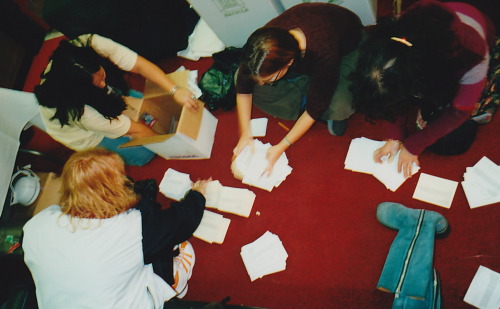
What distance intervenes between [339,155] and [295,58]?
2.68 feet

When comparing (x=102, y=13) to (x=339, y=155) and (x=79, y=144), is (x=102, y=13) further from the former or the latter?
(x=339, y=155)

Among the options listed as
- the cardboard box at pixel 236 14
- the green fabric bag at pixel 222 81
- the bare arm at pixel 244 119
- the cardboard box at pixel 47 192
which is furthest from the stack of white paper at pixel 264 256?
the cardboard box at pixel 236 14

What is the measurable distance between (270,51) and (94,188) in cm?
94

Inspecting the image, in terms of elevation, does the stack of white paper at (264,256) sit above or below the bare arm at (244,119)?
below

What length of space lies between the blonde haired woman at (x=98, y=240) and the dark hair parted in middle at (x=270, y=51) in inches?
30.3

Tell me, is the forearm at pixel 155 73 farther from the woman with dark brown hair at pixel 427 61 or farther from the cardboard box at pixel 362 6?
the woman with dark brown hair at pixel 427 61

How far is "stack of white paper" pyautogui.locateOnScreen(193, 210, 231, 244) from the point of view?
2.00 meters

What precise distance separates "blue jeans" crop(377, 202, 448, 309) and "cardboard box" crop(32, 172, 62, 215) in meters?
2.13

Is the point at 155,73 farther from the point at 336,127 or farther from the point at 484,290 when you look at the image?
the point at 484,290

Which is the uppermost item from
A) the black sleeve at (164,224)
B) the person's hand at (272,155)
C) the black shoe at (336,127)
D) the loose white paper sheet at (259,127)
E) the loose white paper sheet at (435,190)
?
the black sleeve at (164,224)

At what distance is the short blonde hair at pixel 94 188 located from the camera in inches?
50.0

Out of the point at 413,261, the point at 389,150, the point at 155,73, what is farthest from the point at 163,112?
the point at 413,261

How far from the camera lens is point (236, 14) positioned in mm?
2217

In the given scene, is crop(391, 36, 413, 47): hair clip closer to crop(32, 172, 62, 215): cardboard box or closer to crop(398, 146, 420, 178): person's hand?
crop(398, 146, 420, 178): person's hand
